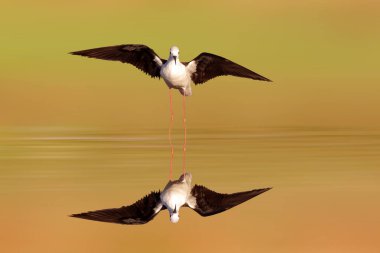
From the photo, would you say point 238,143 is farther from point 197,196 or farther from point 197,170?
point 197,196

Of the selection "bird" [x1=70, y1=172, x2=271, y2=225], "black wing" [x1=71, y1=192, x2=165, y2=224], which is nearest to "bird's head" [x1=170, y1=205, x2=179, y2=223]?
"bird" [x1=70, y1=172, x2=271, y2=225]

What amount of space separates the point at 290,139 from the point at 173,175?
17.3ft

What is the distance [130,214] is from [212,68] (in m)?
5.66

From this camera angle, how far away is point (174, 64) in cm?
1432

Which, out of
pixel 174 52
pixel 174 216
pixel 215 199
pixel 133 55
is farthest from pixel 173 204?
pixel 133 55

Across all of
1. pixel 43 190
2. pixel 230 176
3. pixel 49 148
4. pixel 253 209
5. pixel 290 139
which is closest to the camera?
pixel 253 209

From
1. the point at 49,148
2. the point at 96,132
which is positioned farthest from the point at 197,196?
the point at 96,132

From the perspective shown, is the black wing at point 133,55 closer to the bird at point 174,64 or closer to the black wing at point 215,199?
the bird at point 174,64

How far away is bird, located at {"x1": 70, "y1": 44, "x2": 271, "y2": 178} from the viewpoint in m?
14.0

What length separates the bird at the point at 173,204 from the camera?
8.95 meters

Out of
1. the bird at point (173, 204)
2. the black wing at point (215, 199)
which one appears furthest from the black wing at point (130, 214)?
the black wing at point (215, 199)

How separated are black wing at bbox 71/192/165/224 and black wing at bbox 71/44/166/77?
454cm

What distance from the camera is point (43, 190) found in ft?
34.5

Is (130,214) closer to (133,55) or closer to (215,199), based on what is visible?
(215,199)
